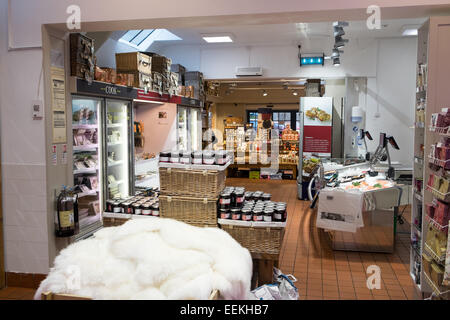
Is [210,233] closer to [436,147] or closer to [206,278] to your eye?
[206,278]

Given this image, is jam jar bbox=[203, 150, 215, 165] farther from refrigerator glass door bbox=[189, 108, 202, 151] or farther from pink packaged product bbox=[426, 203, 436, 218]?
refrigerator glass door bbox=[189, 108, 202, 151]

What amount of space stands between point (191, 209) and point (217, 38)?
6001mm

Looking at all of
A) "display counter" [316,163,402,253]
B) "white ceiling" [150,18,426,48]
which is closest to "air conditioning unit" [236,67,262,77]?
"white ceiling" [150,18,426,48]

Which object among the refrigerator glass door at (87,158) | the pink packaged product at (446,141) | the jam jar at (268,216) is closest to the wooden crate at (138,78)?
the refrigerator glass door at (87,158)

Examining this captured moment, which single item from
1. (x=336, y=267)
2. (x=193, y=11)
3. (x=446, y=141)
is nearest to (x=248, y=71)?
(x=336, y=267)

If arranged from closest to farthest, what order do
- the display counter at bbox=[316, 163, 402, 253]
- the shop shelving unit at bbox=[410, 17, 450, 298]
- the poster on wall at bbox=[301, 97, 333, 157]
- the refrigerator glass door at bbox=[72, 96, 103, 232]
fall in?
the shop shelving unit at bbox=[410, 17, 450, 298] < the display counter at bbox=[316, 163, 402, 253] < the refrigerator glass door at bbox=[72, 96, 103, 232] < the poster on wall at bbox=[301, 97, 333, 157]

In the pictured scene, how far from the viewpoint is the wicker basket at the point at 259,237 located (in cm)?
419

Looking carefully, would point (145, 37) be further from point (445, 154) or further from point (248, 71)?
point (445, 154)

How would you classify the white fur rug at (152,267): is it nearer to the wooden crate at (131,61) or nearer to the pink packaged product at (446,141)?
the pink packaged product at (446,141)

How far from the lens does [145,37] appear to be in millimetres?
9656

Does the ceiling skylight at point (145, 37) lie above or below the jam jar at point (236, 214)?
above

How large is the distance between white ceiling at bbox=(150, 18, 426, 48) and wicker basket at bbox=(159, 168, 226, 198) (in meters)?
4.71

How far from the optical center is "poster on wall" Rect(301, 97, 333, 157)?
32.3 ft

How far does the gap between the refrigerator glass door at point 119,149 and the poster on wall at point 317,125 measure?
467 centimetres
